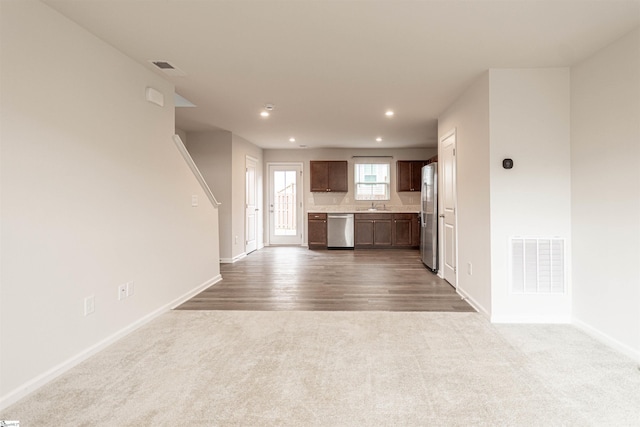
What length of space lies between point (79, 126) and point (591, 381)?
374 cm

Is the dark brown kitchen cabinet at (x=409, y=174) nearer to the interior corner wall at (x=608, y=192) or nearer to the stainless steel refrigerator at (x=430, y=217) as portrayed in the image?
the stainless steel refrigerator at (x=430, y=217)

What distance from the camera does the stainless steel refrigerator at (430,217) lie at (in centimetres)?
530

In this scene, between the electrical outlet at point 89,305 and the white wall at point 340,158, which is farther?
the white wall at point 340,158

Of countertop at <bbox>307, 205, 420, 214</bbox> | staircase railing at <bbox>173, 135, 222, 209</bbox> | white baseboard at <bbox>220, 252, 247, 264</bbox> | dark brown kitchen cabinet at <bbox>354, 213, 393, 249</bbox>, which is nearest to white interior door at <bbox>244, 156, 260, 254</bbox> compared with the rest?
white baseboard at <bbox>220, 252, 247, 264</bbox>

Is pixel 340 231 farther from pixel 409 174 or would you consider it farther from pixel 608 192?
pixel 608 192

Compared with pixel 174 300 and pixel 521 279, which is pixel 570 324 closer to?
pixel 521 279

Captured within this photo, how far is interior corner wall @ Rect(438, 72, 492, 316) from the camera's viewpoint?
332 centimetres

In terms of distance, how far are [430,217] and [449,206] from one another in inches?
34.7

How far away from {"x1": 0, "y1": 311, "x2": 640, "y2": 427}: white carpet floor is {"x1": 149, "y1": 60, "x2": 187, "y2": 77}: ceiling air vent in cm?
236

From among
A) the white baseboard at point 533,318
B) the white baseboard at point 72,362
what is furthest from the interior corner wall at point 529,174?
the white baseboard at point 72,362

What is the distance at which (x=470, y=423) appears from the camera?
171 centimetres

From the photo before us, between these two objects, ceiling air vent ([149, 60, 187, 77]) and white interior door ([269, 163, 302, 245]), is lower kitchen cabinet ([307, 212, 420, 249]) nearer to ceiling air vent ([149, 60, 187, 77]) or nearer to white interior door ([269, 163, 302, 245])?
white interior door ([269, 163, 302, 245])

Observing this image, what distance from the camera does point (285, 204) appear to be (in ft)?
28.3

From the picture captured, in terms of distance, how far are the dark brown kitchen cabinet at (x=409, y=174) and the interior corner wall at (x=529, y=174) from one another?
504 centimetres
